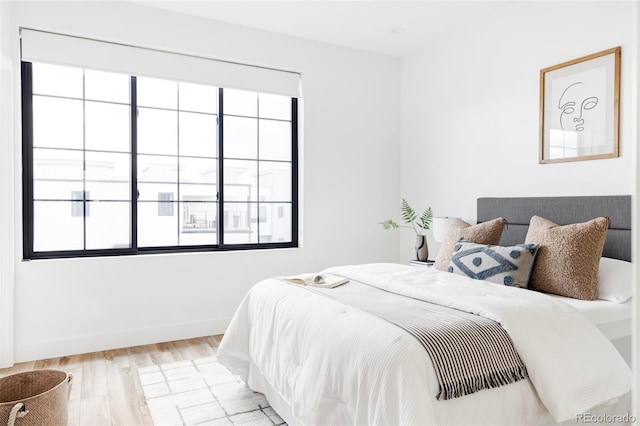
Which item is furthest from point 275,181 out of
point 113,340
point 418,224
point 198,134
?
point 113,340

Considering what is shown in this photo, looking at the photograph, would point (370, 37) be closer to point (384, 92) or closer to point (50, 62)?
Result: point (384, 92)

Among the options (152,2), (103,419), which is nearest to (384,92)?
(152,2)

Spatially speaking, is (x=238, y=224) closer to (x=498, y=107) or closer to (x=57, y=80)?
(x=57, y=80)

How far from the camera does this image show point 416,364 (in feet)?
4.69

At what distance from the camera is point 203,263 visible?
12.1ft

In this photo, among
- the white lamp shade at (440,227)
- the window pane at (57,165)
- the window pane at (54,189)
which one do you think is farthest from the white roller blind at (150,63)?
the white lamp shade at (440,227)

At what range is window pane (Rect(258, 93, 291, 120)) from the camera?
4062 mm

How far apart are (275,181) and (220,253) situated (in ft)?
2.89

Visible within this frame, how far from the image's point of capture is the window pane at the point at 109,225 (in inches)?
133

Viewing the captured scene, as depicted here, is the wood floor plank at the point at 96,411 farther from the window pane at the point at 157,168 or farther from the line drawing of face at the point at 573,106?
the line drawing of face at the point at 573,106

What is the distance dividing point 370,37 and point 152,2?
1.91m

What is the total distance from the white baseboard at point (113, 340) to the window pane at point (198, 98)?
1.88 meters

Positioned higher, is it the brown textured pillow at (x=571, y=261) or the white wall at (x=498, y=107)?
the white wall at (x=498, y=107)

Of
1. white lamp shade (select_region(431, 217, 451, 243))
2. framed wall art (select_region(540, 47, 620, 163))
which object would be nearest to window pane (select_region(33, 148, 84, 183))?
white lamp shade (select_region(431, 217, 451, 243))
